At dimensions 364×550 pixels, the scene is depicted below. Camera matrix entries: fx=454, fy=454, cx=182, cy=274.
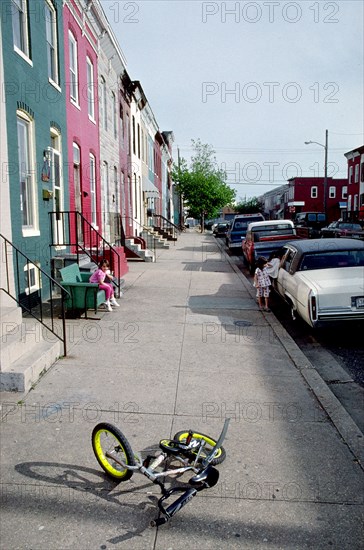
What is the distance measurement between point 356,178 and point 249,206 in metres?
54.0

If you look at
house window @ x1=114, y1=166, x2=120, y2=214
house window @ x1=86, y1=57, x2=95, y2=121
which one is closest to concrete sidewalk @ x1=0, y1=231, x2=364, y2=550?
house window @ x1=86, y1=57, x2=95, y2=121

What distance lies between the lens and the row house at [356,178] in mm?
45719

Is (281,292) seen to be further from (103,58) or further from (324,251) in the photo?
(103,58)

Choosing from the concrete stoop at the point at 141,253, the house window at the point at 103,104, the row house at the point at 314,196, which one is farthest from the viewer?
the row house at the point at 314,196

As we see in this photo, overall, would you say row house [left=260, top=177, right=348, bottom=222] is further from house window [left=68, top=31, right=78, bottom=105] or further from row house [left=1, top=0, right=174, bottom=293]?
house window [left=68, top=31, right=78, bottom=105]

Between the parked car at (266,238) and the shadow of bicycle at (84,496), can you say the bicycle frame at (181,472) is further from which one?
the parked car at (266,238)

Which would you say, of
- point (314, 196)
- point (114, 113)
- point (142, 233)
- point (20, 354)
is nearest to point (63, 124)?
point (20, 354)

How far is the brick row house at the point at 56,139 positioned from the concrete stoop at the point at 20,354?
0.40 metres

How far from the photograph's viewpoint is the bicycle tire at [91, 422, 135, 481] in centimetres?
342

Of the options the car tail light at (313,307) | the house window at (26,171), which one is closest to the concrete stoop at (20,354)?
the house window at (26,171)

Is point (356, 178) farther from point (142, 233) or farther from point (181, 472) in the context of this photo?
point (181, 472)

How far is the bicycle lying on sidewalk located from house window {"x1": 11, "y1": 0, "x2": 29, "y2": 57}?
8.26 metres

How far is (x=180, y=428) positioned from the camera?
4.44 meters

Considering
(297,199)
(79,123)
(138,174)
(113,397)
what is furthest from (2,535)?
(297,199)
